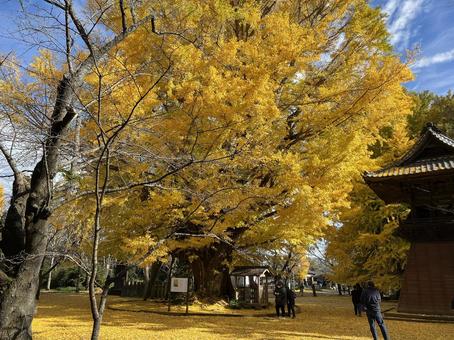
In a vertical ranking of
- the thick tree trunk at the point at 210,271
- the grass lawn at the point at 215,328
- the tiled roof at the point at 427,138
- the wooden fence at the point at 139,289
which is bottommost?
the grass lawn at the point at 215,328

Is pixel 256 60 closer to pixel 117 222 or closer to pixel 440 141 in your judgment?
pixel 440 141

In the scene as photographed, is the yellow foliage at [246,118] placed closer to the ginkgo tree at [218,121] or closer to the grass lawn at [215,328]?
the ginkgo tree at [218,121]

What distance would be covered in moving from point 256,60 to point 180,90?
2.17 metres

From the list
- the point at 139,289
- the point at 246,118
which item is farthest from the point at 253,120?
the point at 139,289

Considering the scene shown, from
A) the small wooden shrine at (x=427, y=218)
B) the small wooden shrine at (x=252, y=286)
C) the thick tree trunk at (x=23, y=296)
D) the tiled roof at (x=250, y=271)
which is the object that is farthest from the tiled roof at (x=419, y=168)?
the thick tree trunk at (x=23, y=296)

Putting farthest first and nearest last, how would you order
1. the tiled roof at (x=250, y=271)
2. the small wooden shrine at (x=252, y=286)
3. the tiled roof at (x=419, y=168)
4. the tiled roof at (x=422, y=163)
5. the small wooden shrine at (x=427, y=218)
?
the tiled roof at (x=250, y=271)
the small wooden shrine at (x=252, y=286)
the tiled roof at (x=422, y=163)
the tiled roof at (x=419, y=168)
the small wooden shrine at (x=427, y=218)

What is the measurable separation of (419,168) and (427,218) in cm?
138

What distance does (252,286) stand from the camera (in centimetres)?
1595

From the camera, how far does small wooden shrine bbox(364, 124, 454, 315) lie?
29.9ft

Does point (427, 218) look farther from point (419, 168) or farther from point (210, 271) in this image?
point (210, 271)

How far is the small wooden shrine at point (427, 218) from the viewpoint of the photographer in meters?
9.11

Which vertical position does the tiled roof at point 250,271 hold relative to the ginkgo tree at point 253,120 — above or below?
below

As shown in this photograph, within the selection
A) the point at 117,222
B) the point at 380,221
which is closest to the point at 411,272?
the point at 117,222

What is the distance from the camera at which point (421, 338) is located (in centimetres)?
770
